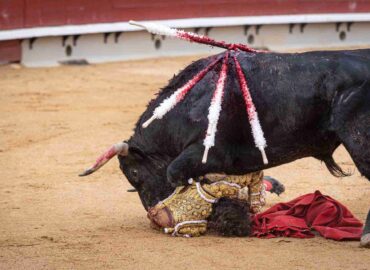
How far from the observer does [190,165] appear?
15.9 ft

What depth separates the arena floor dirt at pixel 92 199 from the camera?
14.6 ft

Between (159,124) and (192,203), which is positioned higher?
(159,124)

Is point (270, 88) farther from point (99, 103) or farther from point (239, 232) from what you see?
point (99, 103)

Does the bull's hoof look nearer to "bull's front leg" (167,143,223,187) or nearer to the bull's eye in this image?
"bull's front leg" (167,143,223,187)

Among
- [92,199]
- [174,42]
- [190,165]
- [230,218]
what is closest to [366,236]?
[230,218]

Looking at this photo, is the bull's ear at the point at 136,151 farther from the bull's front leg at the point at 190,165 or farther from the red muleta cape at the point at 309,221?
the red muleta cape at the point at 309,221

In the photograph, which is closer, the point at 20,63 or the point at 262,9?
the point at 20,63

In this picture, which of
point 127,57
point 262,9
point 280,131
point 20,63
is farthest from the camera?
point 262,9

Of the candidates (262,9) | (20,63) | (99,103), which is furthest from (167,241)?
(262,9)

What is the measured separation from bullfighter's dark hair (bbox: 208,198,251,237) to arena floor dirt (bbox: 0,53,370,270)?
6cm

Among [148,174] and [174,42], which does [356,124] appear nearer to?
[148,174]

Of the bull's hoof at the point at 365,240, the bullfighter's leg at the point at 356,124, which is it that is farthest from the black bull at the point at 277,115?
the bull's hoof at the point at 365,240

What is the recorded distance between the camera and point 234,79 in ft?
15.9

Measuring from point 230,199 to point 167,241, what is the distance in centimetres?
40
